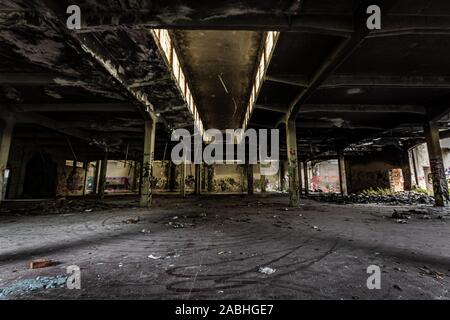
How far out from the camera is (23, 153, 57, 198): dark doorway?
16594mm

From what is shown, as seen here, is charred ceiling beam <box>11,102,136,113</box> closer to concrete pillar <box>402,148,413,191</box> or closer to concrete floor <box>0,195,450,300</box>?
concrete floor <box>0,195,450,300</box>

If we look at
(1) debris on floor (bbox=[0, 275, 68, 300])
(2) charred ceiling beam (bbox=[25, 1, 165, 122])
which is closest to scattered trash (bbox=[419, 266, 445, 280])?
(1) debris on floor (bbox=[0, 275, 68, 300])

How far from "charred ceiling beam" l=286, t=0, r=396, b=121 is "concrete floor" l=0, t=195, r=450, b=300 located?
12.8 ft

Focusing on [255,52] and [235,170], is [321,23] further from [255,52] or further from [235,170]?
[235,170]

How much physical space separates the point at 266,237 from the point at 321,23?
4.23 meters

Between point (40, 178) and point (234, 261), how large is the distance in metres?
20.6

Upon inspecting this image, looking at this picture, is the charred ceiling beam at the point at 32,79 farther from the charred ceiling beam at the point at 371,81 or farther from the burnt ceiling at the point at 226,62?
the charred ceiling beam at the point at 371,81

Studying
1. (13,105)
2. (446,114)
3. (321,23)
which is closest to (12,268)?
(321,23)

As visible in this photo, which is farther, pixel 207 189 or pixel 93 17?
pixel 207 189

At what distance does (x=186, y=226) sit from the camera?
5059 mm

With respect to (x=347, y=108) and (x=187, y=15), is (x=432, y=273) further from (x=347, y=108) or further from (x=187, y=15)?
(x=347, y=108)

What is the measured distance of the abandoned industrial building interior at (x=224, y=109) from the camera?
7.31 feet

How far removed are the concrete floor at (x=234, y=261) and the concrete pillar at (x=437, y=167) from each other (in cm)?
700
